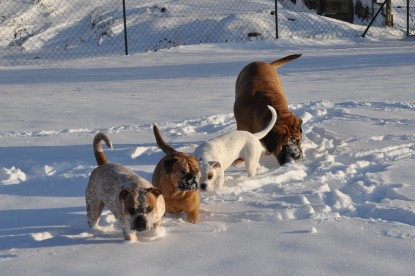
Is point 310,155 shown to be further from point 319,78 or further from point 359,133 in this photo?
point 319,78

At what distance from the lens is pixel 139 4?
1967cm

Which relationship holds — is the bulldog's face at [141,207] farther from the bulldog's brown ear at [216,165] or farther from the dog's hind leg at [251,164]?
the dog's hind leg at [251,164]

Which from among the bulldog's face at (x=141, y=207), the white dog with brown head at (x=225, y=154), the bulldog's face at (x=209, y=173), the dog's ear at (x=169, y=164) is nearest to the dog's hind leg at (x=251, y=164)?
the white dog with brown head at (x=225, y=154)

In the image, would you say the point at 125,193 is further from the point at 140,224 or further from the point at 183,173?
the point at 183,173

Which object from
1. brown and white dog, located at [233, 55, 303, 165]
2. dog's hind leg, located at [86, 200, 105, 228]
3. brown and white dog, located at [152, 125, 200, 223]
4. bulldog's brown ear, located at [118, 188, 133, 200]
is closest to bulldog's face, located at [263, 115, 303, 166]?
brown and white dog, located at [233, 55, 303, 165]

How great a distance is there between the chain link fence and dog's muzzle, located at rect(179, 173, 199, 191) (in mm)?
10789

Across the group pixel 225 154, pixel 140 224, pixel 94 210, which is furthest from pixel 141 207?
pixel 225 154

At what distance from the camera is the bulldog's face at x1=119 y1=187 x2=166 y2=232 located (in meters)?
3.42

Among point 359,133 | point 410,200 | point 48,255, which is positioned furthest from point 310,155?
point 48,255

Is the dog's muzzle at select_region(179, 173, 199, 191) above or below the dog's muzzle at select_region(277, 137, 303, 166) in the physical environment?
above

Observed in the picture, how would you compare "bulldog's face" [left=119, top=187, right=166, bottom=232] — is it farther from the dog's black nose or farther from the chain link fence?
the chain link fence

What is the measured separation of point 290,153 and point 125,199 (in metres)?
2.13

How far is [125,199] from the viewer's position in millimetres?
3465

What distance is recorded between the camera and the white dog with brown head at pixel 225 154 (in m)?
4.36
